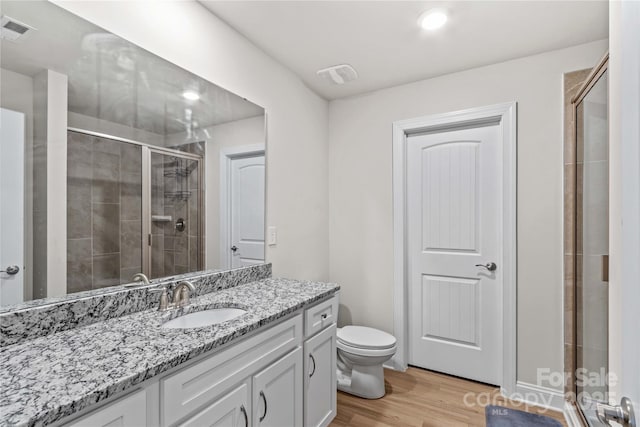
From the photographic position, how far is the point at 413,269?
2613 millimetres

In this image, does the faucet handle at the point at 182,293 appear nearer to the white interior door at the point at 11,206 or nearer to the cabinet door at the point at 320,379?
the white interior door at the point at 11,206

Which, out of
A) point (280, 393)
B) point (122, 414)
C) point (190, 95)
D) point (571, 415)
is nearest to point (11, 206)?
point (122, 414)

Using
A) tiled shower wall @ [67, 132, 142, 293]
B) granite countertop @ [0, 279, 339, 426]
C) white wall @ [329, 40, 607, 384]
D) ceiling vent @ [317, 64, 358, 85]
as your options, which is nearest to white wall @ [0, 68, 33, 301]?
tiled shower wall @ [67, 132, 142, 293]

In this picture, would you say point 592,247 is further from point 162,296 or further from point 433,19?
point 162,296

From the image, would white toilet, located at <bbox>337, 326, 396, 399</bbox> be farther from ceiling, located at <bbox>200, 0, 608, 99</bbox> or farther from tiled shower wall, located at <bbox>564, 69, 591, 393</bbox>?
ceiling, located at <bbox>200, 0, 608, 99</bbox>

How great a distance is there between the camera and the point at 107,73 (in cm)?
131

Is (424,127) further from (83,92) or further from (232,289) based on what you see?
(83,92)

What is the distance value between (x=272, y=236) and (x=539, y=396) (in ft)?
6.92

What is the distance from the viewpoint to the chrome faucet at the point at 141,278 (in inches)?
54.7

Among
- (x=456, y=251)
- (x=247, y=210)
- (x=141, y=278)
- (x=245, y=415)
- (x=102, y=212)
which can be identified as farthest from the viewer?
(x=456, y=251)

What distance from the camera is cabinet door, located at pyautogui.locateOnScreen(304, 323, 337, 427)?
159cm

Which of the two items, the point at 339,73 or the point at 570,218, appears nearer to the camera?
the point at 570,218

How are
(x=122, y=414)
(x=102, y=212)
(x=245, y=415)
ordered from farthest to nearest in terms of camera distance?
(x=102, y=212), (x=245, y=415), (x=122, y=414)

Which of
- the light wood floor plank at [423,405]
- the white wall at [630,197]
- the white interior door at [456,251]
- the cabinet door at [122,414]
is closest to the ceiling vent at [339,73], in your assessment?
the white interior door at [456,251]
